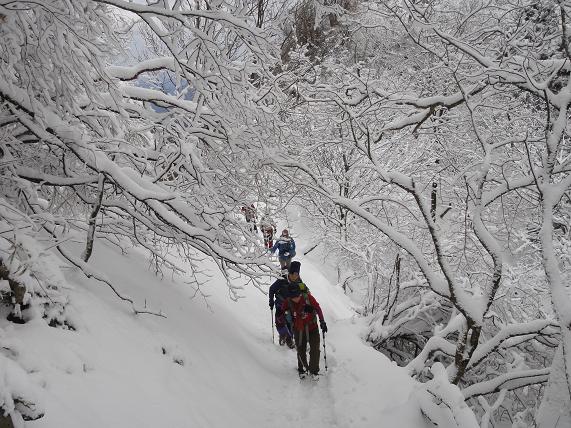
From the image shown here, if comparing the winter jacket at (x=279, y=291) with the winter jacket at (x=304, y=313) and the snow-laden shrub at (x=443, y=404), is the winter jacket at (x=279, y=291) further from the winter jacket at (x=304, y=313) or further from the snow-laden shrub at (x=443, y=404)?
the snow-laden shrub at (x=443, y=404)

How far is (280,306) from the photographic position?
6.28 m

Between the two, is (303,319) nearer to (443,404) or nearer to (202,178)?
(443,404)

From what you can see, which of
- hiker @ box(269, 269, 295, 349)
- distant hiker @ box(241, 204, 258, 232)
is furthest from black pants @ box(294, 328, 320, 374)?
distant hiker @ box(241, 204, 258, 232)

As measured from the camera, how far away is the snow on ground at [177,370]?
9.05ft

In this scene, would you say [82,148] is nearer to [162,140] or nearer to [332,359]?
[162,140]

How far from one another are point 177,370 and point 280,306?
253 centimetres

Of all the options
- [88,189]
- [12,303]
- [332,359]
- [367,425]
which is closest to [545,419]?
[367,425]

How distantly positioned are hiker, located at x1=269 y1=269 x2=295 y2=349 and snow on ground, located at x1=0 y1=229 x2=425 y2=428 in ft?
0.74

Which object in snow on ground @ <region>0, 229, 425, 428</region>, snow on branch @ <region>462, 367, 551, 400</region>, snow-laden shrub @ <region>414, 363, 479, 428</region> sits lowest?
snow on ground @ <region>0, 229, 425, 428</region>

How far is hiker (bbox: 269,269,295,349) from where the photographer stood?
613cm

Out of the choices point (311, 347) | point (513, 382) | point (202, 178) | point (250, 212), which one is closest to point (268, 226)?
point (250, 212)

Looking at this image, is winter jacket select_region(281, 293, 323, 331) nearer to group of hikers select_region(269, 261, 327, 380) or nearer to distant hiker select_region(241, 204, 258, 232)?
group of hikers select_region(269, 261, 327, 380)

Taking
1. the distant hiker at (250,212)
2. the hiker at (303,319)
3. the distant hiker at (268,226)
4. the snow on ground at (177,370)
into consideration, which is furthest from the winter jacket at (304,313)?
the distant hiker at (250,212)

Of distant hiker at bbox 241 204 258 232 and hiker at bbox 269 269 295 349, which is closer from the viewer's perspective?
distant hiker at bbox 241 204 258 232
